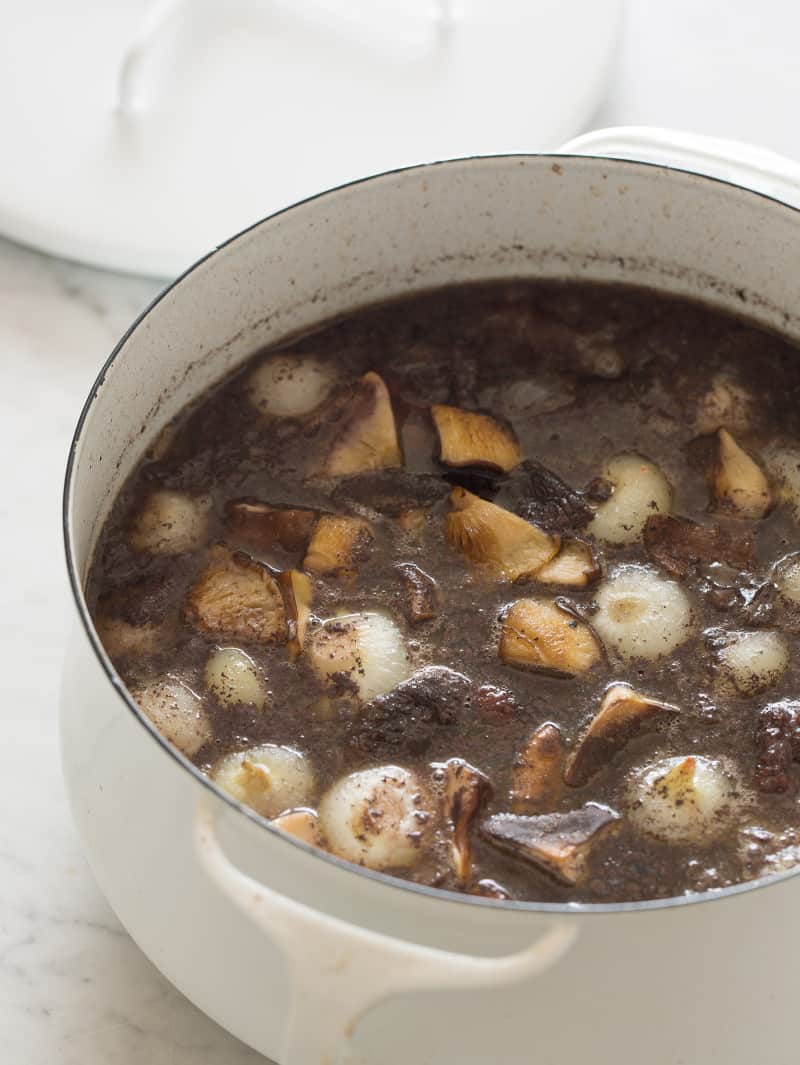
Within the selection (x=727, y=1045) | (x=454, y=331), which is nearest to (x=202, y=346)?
(x=454, y=331)

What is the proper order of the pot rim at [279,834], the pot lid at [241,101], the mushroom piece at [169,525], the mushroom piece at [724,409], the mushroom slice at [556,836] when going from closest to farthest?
the pot rim at [279,834] → the mushroom slice at [556,836] → the mushroom piece at [169,525] → the mushroom piece at [724,409] → the pot lid at [241,101]

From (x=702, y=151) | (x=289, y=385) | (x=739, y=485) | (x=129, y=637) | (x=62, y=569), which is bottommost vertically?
(x=62, y=569)

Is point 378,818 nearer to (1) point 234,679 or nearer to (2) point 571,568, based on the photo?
(1) point 234,679

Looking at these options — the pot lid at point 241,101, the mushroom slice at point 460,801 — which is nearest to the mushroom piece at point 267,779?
the mushroom slice at point 460,801

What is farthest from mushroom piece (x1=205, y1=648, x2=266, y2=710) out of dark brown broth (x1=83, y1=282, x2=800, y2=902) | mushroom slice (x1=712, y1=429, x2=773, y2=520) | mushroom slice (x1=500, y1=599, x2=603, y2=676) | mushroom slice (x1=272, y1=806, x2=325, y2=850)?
mushroom slice (x1=712, y1=429, x2=773, y2=520)

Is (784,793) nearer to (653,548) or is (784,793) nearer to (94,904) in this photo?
(653,548)

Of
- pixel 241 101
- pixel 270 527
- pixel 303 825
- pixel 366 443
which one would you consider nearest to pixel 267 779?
pixel 303 825

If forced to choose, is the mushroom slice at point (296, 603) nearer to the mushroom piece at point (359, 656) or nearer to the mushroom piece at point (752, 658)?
the mushroom piece at point (359, 656)
